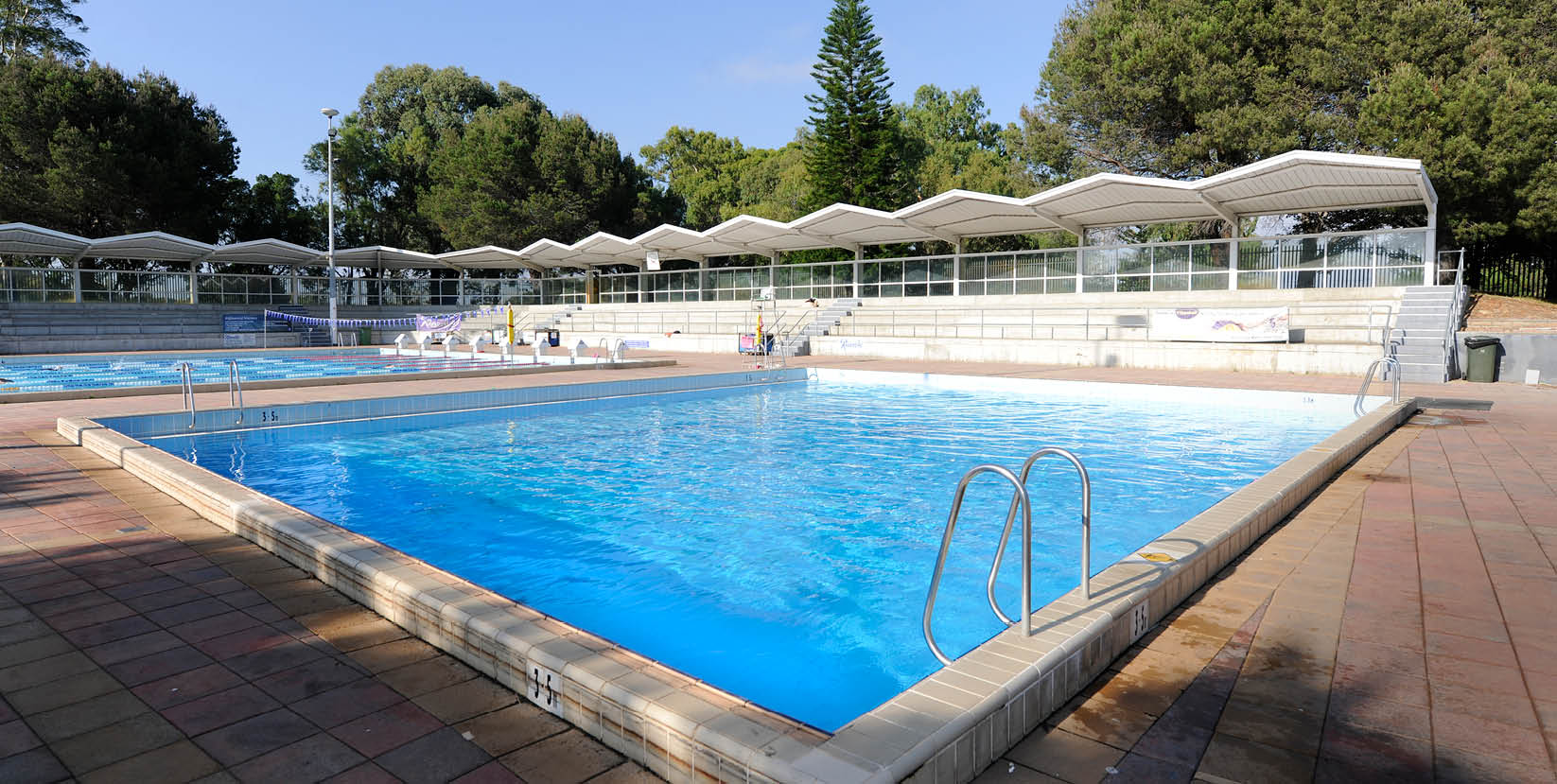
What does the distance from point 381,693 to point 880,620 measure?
2.45 m

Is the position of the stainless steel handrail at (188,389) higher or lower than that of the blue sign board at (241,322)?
lower

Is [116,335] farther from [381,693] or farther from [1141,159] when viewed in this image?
[1141,159]

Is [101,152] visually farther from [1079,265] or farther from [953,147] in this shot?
[953,147]

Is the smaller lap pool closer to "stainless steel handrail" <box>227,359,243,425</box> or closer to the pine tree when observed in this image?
"stainless steel handrail" <box>227,359,243,425</box>

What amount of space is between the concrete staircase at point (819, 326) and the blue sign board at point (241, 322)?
19341mm

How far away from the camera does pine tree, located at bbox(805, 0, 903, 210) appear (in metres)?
32.8

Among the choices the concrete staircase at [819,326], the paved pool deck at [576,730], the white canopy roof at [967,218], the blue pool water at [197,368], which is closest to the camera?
the paved pool deck at [576,730]

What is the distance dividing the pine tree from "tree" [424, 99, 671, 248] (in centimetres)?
1348

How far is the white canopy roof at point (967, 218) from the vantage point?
57.2ft

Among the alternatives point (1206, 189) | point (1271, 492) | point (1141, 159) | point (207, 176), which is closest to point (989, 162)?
point (1141, 159)

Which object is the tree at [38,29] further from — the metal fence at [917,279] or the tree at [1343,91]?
the tree at [1343,91]

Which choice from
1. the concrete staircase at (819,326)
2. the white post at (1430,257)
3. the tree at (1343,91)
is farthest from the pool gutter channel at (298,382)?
the tree at (1343,91)

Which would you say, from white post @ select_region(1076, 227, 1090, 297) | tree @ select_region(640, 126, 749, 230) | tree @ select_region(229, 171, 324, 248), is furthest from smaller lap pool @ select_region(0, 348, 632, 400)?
tree @ select_region(640, 126, 749, 230)

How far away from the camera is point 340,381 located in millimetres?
12805
